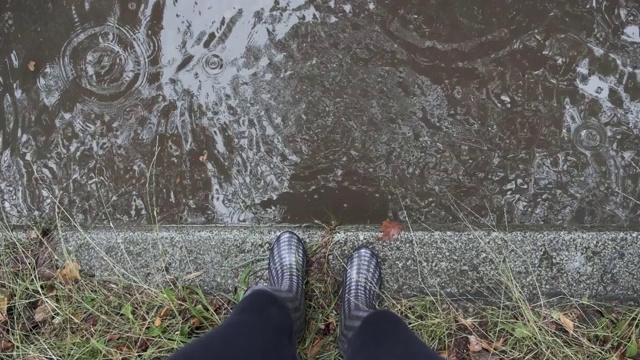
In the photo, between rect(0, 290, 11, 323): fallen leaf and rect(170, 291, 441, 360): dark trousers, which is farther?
rect(0, 290, 11, 323): fallen leaf

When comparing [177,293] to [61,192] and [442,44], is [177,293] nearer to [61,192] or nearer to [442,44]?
[61,192]

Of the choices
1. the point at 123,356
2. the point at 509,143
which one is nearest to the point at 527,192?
the point at 509,143

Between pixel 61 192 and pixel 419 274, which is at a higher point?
pixel 61 192

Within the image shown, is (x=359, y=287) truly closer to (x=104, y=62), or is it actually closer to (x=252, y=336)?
(x=252, y=336)

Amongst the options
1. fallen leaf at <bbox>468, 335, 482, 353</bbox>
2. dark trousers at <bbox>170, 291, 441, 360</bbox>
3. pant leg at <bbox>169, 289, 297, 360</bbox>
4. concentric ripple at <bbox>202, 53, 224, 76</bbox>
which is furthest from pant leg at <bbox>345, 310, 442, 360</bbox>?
concentric ripple at <bbox>202, 53, 224, 76</bbox>

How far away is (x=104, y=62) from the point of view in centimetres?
250

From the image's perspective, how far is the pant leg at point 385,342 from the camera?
1688mm

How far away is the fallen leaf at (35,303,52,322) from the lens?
2340mm

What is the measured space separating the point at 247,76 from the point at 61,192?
3.06 ft

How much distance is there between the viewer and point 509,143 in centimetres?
236

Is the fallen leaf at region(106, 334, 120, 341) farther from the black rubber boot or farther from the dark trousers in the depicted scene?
the black rubber boot

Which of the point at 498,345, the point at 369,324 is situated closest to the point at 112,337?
the point at 369,324

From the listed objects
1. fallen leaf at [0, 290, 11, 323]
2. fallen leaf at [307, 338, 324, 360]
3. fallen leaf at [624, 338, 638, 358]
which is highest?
fallen leaf at [0, 290, 11, 323]

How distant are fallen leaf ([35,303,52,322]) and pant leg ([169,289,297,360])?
0.92m
